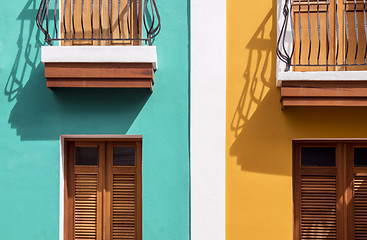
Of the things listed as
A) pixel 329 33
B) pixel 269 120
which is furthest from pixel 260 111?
pixel 329 33

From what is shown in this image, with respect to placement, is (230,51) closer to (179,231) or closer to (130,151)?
(130,151)

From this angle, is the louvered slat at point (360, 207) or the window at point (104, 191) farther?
the window at point (104, 191)

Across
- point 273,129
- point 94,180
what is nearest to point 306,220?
A: point 273,129

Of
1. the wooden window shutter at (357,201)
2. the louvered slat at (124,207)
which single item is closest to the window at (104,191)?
the louvered slat at (124,207)

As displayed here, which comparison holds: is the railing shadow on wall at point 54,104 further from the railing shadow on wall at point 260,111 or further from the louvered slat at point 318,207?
the louvered slat at point 318,207

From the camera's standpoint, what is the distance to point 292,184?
5.48 meters

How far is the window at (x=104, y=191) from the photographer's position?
5586 mm

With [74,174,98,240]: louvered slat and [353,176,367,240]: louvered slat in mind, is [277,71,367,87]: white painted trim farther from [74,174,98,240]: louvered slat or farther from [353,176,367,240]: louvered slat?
[74,174,98,240]: louvered slat

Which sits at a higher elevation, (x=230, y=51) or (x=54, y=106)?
(x=230, y=51)

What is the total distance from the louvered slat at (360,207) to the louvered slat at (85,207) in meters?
3.46

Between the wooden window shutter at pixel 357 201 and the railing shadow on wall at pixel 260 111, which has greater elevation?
the railing shadow on wall at pixel 260 111

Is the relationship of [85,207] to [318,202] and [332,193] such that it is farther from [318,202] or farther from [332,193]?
[332,193]

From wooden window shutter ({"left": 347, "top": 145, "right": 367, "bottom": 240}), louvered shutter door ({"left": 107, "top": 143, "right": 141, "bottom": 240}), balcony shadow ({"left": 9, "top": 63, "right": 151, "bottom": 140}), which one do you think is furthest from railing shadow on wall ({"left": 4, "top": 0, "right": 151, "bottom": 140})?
wooden window shutter ({"left": 347, "top": 145, "right": 367, "bottom": 240})

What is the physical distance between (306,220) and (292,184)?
0.51 m
